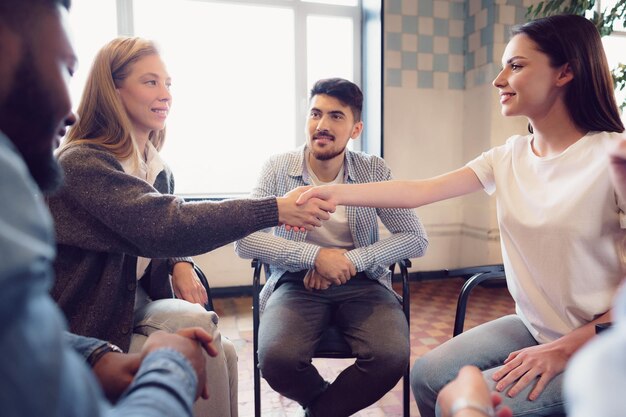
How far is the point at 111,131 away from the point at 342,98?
1088 mm

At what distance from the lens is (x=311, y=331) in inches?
65.9

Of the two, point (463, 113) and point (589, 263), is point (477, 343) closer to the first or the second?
point (589, 263)

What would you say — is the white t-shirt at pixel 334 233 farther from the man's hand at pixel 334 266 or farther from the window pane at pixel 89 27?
the window pane at pixel 89 27

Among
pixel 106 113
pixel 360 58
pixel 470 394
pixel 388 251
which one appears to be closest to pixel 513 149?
pixel 388 251

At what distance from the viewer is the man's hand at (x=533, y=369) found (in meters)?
1.20

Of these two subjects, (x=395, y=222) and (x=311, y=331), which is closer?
(x=311, y=331)

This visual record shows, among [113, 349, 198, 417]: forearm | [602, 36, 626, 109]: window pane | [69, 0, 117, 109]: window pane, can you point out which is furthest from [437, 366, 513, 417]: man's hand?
[602, 36, 626, 109]: window pane

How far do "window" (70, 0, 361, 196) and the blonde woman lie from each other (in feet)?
7.53

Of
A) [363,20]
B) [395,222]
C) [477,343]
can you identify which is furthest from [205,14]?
[477,343]

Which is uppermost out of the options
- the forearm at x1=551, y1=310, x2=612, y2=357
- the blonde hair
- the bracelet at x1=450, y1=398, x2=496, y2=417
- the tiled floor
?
the blonde hair

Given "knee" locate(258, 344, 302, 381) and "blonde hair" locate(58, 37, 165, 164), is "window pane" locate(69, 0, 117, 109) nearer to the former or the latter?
"blonde hair" locate(58, 37, 165, 164)

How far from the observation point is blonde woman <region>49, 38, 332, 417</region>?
129cm

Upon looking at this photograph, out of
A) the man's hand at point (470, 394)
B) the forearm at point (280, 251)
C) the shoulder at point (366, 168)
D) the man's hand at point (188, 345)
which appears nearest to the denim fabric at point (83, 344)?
the man's hand at point (188, 345)

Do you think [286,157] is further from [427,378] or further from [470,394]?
[470,394]
